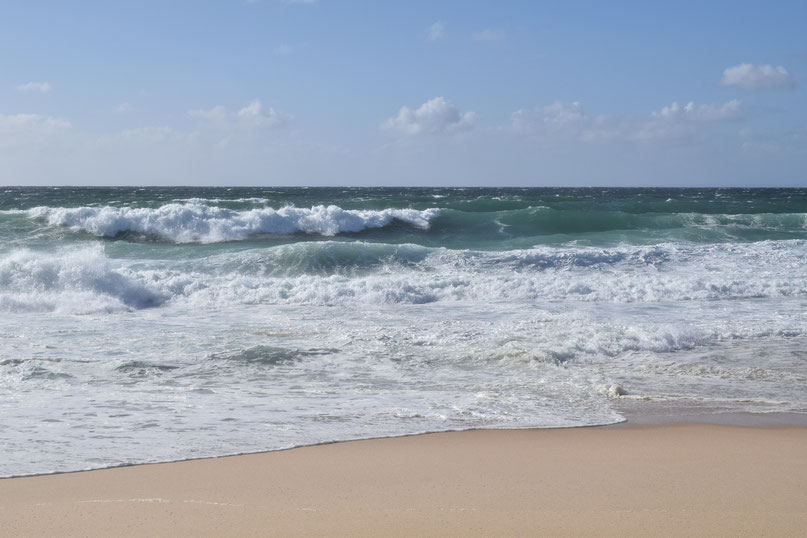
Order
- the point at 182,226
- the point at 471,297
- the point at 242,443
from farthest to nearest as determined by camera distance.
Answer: the point at 182,226 < the point at 471,297 < the point at 242,443

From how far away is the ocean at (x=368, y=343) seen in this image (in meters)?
5.41

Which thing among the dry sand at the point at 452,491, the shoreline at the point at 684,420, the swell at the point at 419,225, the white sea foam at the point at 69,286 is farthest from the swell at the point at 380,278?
the dry sand at the point at 452,491

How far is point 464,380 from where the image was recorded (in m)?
6.81

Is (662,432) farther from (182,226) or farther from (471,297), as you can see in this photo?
(182,226)

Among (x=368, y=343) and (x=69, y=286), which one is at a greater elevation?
(x=69, y=286)

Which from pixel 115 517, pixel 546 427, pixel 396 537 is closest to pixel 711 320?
pixel 546 427

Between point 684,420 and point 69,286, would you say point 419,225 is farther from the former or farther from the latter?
point 684,420

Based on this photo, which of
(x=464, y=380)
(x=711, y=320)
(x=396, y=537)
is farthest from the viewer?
(x=711, y=320)

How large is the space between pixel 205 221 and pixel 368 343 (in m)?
15.0

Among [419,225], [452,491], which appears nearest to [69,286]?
[452,491]

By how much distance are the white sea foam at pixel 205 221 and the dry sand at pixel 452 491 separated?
17.6m

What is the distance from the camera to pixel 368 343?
8.38 m

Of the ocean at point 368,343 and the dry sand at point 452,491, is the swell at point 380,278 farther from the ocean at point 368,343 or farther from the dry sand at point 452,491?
the dry sand at point 452,491

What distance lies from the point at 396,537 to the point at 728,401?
3.87m
